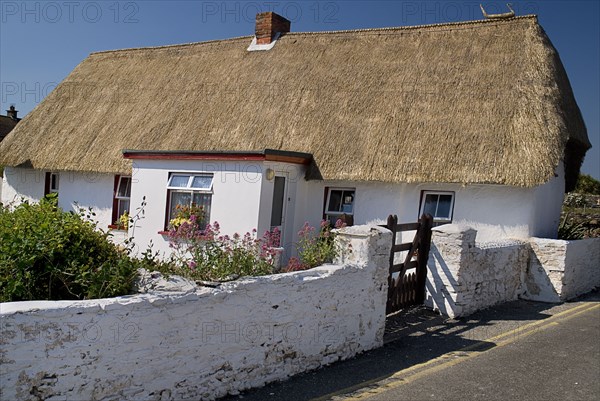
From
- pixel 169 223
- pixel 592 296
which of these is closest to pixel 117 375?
pixel 169 223

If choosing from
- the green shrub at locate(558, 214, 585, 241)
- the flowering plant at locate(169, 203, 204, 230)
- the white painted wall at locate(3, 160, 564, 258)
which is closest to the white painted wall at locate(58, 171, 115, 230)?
the white painted wall at locate(3, 160, 564, 258)

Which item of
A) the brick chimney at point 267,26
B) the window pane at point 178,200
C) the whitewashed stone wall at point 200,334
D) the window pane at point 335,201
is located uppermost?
the brick chimney at point 267,26

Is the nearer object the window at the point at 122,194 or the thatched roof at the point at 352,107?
the thatched roof at the point at 352,107

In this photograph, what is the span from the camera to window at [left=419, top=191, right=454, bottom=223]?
12773mm

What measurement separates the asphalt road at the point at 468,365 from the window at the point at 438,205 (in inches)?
122

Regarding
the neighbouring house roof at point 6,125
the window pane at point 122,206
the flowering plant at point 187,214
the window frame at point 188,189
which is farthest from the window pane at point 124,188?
the neighbouring house roof at point 6,125

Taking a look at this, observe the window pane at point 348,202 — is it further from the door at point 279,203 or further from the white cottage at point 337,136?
the door at point 279,203

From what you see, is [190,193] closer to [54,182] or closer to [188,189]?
[188,189]

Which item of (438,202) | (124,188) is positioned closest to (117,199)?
(124,188)

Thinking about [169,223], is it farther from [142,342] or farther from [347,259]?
[142,342]

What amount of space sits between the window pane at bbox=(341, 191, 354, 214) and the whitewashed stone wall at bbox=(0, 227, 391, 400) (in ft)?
19.9

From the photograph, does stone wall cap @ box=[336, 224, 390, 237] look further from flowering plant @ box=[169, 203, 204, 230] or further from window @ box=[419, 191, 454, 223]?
flowering plant @ box=[169, 203, 204, 230]

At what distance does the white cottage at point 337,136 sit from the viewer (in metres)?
12.3

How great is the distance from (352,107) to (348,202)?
8.00 ft
